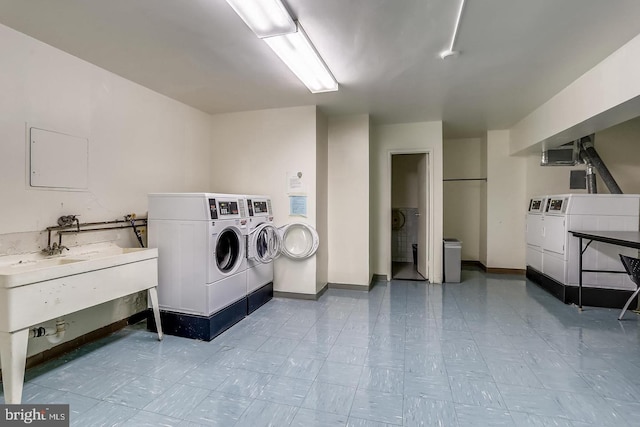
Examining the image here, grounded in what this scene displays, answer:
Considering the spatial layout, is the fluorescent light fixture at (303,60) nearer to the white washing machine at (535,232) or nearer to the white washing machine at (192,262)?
the white washing machine at (192,262)

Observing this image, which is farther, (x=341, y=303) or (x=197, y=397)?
(x=341, y=303)

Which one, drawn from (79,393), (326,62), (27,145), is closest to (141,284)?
(79,393)

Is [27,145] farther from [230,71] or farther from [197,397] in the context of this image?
[197,397]

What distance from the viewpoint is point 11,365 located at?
1.77 meters

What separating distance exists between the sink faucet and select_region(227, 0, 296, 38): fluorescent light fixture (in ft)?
7.87

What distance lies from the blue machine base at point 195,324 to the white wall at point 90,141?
48 cm

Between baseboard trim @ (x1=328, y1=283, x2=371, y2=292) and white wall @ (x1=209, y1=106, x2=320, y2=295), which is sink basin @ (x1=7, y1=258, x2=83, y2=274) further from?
baseboard trim @ (x1=328, y1=283, x2=371, y2=292)

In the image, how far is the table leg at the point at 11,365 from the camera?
1.75 m

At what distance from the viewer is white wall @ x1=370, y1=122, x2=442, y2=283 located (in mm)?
4750

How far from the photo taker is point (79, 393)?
1983mm

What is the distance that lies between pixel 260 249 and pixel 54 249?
6.43 feet

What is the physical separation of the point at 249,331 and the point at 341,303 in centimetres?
132

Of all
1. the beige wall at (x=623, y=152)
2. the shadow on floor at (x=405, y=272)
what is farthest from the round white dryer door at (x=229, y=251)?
the beige wall at (x=623, y=152)

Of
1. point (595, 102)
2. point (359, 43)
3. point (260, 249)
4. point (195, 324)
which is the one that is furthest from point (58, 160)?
point (595, 102)
